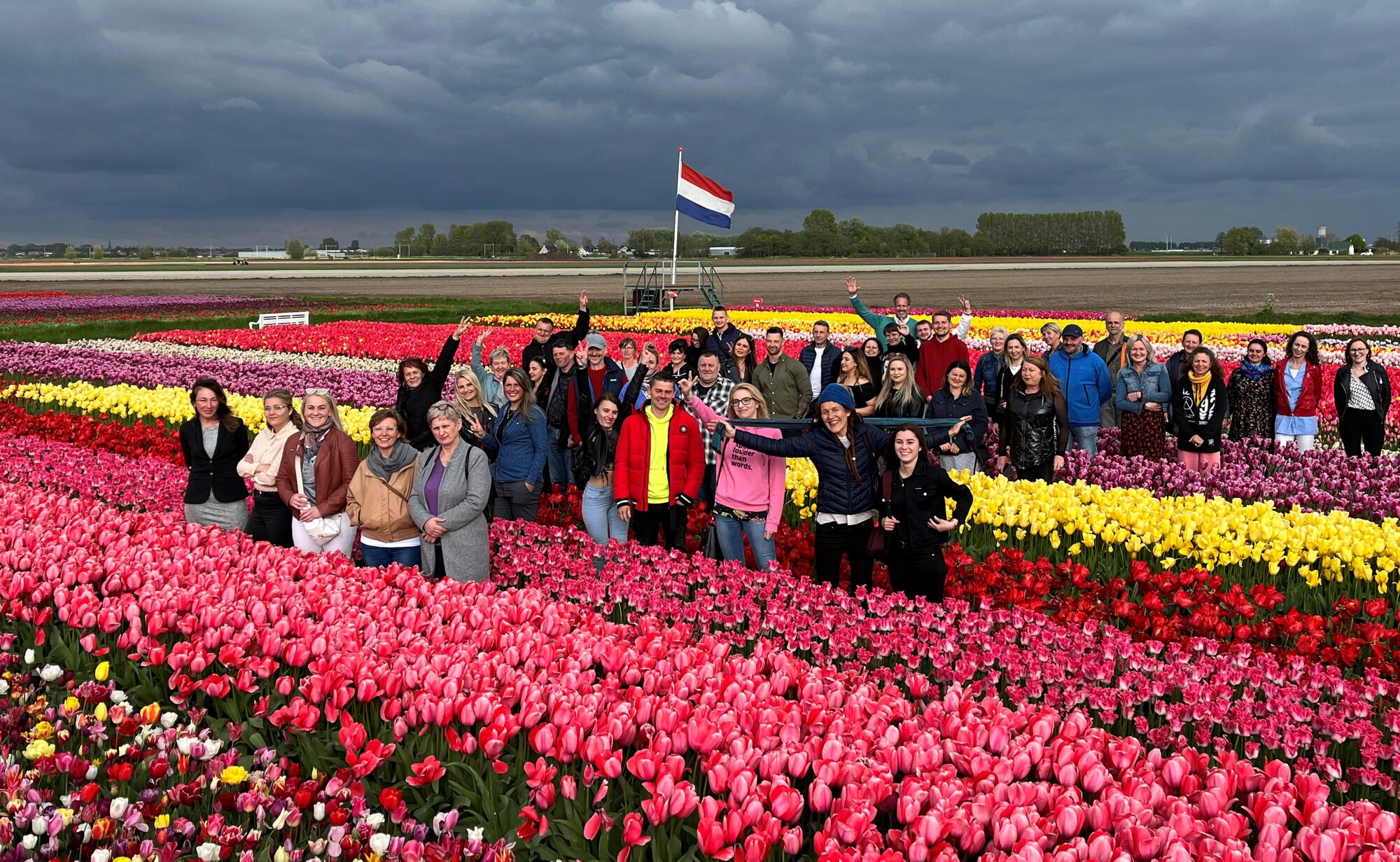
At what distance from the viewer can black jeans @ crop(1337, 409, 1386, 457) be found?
12.2 metres

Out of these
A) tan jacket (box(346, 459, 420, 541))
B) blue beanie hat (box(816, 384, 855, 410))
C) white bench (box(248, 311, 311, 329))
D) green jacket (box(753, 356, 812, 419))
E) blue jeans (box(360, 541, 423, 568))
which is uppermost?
white bench (box(248, 311, 311, 329))

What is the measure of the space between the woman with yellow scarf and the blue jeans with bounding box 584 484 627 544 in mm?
6560

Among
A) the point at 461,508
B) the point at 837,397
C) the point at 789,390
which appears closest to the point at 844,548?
the point at 837,397

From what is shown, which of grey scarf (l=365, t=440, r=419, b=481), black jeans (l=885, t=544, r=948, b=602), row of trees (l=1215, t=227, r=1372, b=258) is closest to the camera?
black jeans (l=885, t=544, r=948, b=602)

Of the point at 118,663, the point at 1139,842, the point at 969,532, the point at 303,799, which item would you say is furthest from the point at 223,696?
the point at 969,532

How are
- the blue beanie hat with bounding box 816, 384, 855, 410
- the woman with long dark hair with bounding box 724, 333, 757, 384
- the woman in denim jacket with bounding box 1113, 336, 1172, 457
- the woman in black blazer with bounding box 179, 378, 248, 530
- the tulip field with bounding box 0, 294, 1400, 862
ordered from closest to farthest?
the tulip field with bounding box 0, 294, 1400, 862, the blue beanie hat with bounding box 816, 384, 855, 410, the woman in black blazer with bounding box 179, 378, 248, 530, the woman with long dark hair with bounding box 724, 333, 757, 384, the woman in denim jacket with bounding box 1113, 336, 1172, 457

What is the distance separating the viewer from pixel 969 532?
8844 mm

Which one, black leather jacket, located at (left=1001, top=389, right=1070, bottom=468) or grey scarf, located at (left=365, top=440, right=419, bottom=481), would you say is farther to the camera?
black leather jacket, located at (left=1001, top=389, right=1070, bottom=468)

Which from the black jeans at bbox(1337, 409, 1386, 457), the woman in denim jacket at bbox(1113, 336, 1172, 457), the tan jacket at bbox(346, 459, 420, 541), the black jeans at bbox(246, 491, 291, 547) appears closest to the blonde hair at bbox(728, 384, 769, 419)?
the tan jacket at bbox(346, 459, 420, 541)

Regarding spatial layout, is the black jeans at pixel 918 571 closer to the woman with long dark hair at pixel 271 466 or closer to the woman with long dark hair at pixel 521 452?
the woman with long dark hair at pixel 521 452

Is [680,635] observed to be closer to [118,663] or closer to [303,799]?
[303,799]

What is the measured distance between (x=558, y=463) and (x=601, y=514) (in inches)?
65.4

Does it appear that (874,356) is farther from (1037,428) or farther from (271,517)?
(271,517)

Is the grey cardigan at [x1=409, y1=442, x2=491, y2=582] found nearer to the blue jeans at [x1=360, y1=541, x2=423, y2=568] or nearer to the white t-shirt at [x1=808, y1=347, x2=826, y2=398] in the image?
the blue jeans at [x1=360, y1=541, x2=423, y2=568]
